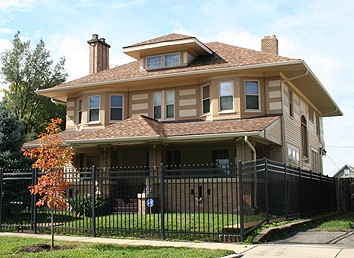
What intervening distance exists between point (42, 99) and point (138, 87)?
17.2 metres

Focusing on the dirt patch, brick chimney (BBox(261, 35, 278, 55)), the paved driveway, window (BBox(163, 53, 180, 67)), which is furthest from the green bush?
brick chimney (BBox(261, 35, 278, 55))

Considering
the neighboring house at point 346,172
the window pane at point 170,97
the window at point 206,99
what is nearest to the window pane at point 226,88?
the window at point 206,99

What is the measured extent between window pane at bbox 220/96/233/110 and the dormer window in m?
3.36

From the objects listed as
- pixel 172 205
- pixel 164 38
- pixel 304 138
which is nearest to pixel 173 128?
pixel 164 38

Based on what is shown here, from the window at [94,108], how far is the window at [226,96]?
6841mm

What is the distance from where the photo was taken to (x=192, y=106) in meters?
22.2

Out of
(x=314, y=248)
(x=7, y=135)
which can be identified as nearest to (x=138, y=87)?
(x=7, y=135)

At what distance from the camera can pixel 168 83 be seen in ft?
74.5

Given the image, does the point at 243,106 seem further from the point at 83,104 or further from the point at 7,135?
the point at 7,135

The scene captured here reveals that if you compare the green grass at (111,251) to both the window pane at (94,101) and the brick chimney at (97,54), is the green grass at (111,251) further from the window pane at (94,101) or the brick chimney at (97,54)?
the brick chimney at (97,54)

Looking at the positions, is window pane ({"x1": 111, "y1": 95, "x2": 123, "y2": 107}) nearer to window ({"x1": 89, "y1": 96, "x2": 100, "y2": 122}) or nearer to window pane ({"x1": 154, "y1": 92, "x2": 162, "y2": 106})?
window ({"x1": 89, "y1": 96, "x2": 100, "y2": 122})

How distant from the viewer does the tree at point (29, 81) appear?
36.8 metres

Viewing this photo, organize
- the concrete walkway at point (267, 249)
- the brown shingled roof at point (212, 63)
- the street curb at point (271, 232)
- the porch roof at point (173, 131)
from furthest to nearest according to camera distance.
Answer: the brown shingled roof at point (212, 63), the porch roof at point (173, 131), the street curb at point (271, 232), the concrete walkway at point (267, 249)

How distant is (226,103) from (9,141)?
9587 millimetres
